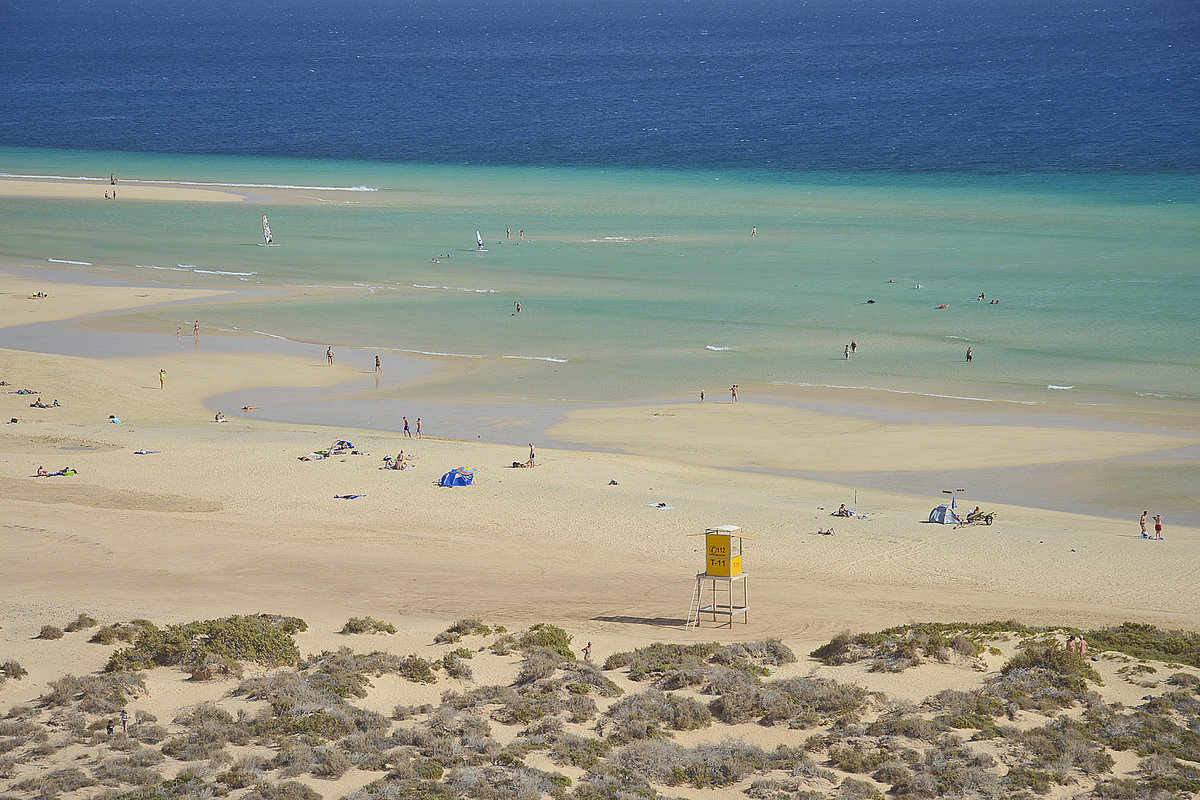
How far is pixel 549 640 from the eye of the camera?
61.9 ft

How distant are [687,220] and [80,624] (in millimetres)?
66791

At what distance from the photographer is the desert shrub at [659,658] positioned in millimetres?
17609

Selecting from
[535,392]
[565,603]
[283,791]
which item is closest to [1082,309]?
[535,392]

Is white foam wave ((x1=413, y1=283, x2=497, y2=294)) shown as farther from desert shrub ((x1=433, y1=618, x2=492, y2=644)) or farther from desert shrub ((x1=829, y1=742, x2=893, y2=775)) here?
desert shrub ((x1=829, y1=742, x2=893, y2=775))

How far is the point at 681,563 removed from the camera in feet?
82.8

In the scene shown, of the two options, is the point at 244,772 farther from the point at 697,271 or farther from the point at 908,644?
the point at 697,271

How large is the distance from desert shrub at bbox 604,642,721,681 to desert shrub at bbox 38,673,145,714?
6874 mm

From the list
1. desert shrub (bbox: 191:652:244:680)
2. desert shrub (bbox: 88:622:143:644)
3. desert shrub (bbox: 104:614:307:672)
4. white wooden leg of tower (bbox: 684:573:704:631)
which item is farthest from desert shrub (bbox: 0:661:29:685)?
white wooden leg of tower (bbox: 684:573:704:631)

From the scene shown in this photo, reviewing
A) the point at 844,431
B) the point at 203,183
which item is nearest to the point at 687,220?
the point at 203,183

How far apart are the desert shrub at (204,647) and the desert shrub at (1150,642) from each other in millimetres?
12775

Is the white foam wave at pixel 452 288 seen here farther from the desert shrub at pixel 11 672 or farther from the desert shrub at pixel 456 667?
the desert shrub at pixel 11 672

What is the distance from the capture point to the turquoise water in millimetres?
46844

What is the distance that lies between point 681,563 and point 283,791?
1277 cm

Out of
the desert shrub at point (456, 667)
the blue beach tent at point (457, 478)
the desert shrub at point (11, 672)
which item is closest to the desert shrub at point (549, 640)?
the desert shrub at point (456, 667)
